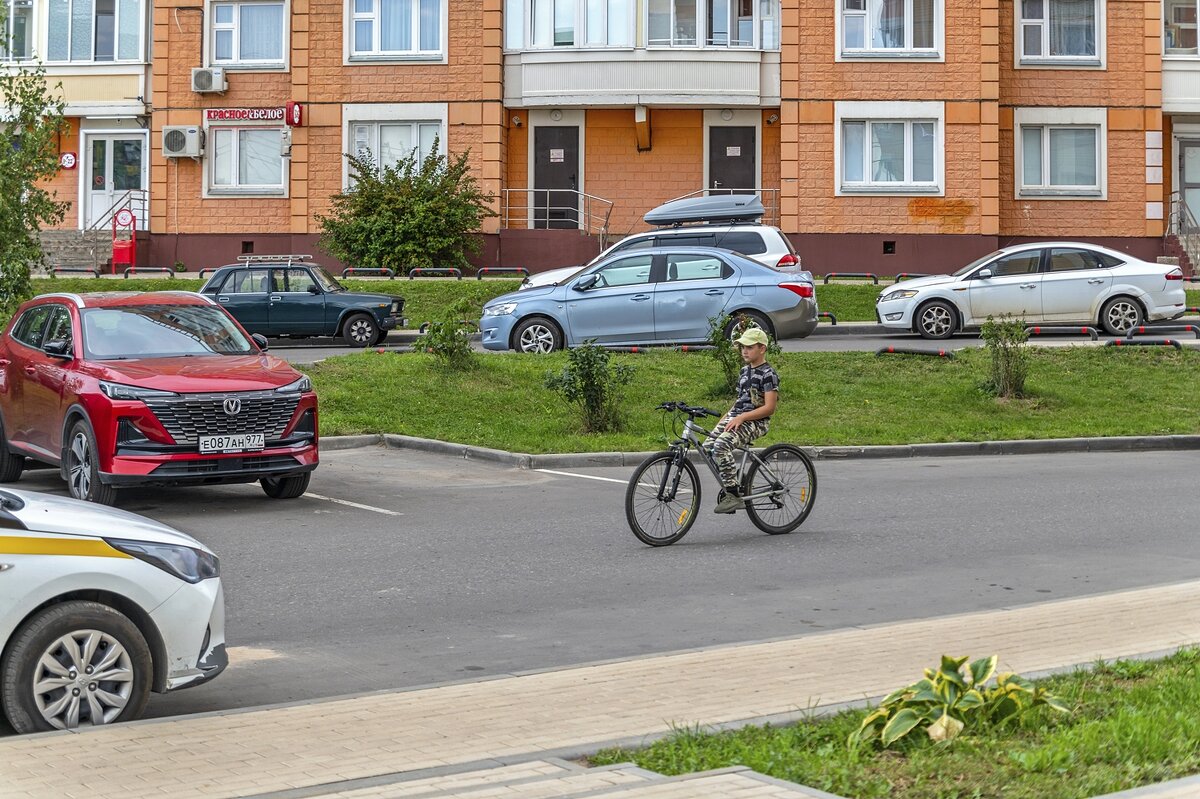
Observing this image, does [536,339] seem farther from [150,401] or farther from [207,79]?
[207,79]

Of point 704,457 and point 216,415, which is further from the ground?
point 216,415

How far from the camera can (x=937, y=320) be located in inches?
1048

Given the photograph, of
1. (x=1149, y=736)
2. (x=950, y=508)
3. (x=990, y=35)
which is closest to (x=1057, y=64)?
(x=990, y=35)

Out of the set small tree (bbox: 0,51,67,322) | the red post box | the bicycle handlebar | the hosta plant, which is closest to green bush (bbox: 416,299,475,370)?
small tree (bbox: 0,51,67,322)

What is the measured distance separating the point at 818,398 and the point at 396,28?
63.8 ft

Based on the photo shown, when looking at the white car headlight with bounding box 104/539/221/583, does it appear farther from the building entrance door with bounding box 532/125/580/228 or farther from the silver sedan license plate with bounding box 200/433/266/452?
the building entrance door with bounding box 532/125/580/228

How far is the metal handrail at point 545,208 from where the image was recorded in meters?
36.7

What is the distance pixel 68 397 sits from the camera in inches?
529

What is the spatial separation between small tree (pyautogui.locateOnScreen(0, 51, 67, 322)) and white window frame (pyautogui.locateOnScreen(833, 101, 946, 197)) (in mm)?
18915

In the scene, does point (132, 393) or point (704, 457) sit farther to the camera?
point (132, 393)

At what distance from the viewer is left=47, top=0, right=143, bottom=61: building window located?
3834 centimetres

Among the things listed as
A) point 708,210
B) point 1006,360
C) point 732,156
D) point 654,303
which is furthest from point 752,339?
point 732,156

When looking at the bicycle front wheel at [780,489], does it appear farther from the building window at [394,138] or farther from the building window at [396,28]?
the building window at [396,28]

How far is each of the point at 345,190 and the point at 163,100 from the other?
15.9 ft
